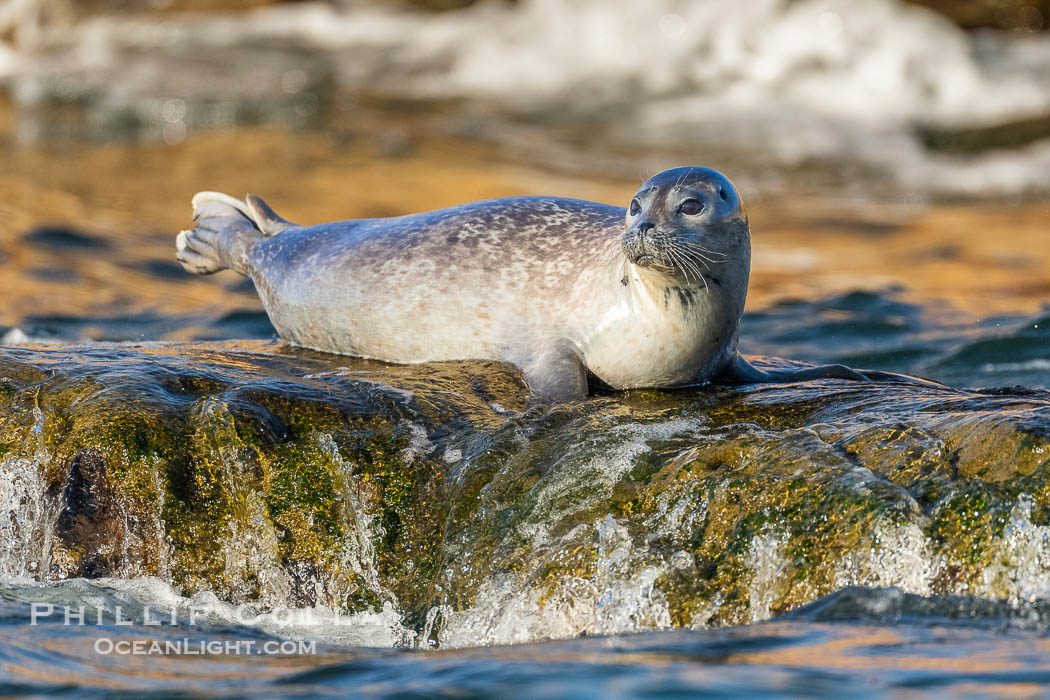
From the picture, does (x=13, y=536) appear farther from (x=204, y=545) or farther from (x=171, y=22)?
(x=171, y=22)

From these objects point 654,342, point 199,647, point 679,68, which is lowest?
point 199,647

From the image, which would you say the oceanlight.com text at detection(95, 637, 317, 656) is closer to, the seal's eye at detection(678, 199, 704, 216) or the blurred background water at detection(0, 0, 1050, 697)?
the blurred background water at detection(0, 0, 1050, 697)

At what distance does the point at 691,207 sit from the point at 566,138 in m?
11.8

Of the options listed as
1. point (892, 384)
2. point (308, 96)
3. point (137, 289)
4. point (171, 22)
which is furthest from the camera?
point (171, 22)

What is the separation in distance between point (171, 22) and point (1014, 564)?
18881 mm

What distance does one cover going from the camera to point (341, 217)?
489 inches

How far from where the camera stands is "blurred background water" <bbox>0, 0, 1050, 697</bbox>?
31.3 ft

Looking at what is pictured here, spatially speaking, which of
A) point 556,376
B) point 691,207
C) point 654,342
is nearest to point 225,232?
point 556,376

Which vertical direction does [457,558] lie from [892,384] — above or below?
below

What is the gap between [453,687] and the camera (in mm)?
3242

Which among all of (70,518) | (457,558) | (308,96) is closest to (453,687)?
(457,558)

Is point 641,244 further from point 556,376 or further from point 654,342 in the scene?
point 556,376

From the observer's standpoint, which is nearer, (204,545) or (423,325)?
(204,545)

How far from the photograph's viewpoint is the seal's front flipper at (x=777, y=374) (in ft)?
17.3
